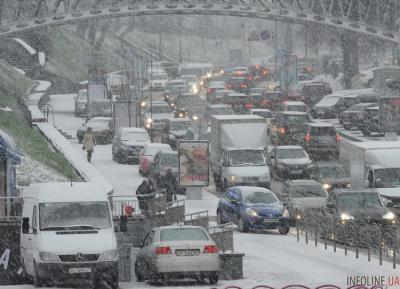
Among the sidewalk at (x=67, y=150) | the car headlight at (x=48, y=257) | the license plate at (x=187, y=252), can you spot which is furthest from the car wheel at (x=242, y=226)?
the car headlight at (x=48, y=257)

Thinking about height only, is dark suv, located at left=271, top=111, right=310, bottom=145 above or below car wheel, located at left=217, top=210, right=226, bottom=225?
above

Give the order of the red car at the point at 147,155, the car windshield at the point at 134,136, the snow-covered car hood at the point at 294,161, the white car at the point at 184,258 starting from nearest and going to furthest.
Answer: the white car at the point at 184,258 < the red car at the point at 147,155 < the snow-covered car hood at the point at 294,161 < the car windshield at the point at 134,136

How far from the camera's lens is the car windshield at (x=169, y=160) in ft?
165

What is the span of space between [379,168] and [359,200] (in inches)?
202

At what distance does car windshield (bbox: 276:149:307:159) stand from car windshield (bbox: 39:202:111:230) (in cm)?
2744

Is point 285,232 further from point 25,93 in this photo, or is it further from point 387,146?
point 25,93

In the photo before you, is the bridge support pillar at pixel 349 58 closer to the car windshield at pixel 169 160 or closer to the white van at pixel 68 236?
the car windshield at pixel 169 160

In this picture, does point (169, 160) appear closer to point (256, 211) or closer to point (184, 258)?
point (256, 211)

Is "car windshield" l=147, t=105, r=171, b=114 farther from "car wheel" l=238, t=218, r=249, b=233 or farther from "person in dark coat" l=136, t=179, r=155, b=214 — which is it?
"car wheel" l=238, t=218, r=249, b=233

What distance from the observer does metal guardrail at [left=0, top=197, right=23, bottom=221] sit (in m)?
30.2

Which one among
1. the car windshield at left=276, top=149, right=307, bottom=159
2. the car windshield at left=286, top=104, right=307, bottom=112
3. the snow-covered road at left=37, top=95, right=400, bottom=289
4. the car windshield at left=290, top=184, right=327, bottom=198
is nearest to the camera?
the snow-covered road at left=37, top=95, right=400, bottom=289

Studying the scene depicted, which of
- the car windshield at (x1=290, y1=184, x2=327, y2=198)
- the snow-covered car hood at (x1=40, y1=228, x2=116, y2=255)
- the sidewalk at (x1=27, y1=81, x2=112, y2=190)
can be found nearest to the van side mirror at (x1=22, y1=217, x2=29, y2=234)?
the snow-covered car hood at (x1=40, y1=228, x2=116, y2=255)

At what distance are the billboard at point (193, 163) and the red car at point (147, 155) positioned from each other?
5.96 metres

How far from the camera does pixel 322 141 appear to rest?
6038 centimetres
